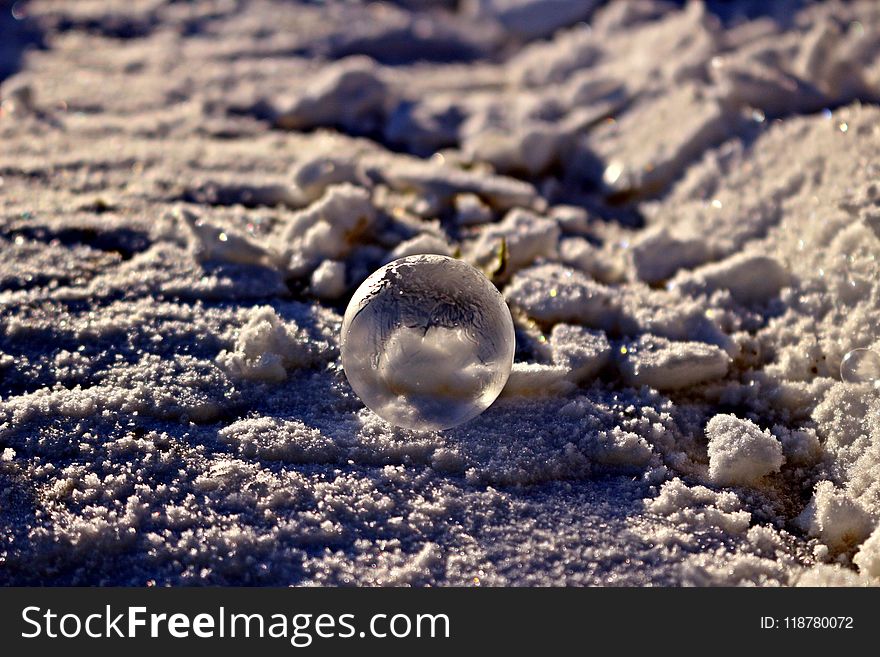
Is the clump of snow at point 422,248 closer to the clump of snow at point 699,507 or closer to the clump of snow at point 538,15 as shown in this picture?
the clump of snow at point 699,507

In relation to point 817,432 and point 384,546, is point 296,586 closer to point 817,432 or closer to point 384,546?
point 384,546

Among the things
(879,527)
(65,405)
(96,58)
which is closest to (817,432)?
(879,527)

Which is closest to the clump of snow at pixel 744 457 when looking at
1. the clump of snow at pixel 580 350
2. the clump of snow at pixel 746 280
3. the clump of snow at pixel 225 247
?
the clump of snow at pixel 580 350

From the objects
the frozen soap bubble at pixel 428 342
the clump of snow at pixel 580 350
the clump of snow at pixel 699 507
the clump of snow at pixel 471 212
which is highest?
the clump of snow at pixel 471 212

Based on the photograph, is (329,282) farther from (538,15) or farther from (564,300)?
(538,15)

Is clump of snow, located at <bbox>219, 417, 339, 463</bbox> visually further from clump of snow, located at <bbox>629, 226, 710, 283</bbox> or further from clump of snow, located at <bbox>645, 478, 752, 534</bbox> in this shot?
clump of snow, located at <bbox>629, 226, 710, 283</bbox>

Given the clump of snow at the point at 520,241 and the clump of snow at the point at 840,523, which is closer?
the clump of snow at the point at 840,523
